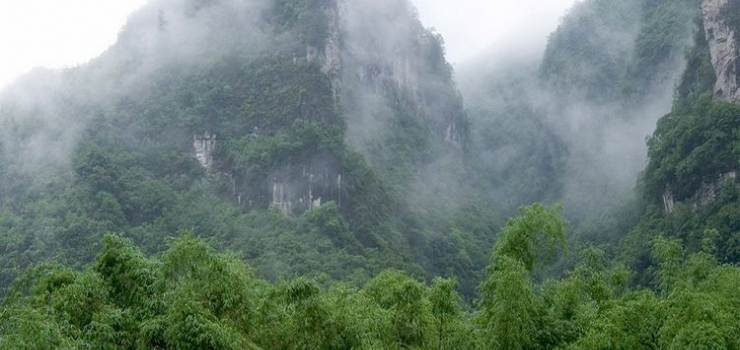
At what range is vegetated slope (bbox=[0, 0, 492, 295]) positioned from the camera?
2569 inches

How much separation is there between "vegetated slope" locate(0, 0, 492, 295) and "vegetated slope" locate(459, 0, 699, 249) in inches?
387

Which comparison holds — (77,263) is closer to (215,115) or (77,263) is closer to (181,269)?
(215,115)

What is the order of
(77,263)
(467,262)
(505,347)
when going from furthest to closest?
1. (467,262)
2. (77,263)
3. (505,347)

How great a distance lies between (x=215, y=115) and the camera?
8069 cm

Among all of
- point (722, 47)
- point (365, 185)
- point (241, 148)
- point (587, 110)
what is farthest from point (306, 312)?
point (587, 110)

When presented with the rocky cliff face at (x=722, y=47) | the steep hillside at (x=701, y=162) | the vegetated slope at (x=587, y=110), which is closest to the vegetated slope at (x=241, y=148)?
the vegetated slope at (x=587, y=110)

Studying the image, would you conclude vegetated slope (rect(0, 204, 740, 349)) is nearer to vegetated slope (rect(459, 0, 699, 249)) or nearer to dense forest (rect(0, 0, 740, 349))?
dense forest (rect(0, 0, 740, 349))

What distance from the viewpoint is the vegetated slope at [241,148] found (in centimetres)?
6525

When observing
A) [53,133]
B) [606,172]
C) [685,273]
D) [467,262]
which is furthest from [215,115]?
[685,273]

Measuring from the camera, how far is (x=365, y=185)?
250 ft

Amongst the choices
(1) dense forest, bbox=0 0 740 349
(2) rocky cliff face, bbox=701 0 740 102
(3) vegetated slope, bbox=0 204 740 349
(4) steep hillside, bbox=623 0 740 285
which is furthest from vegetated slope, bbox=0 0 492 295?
(3) vegetated slope, bbox=0 204 740 349

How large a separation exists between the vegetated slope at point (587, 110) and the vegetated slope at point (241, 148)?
32.2 feet

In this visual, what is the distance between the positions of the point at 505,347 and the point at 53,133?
217 feet

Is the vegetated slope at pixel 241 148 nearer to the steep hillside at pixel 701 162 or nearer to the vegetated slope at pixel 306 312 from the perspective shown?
the steep hillside at pixel 701 162
